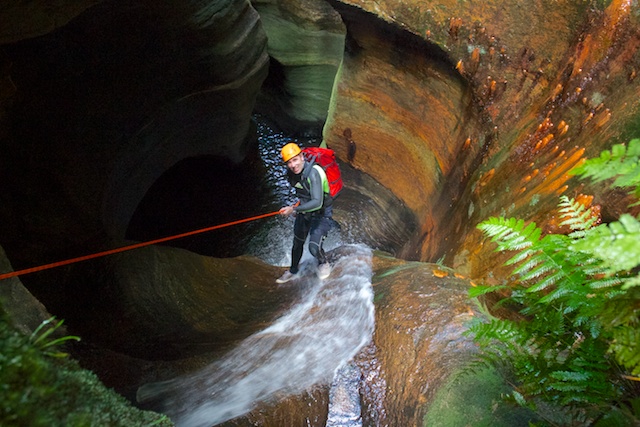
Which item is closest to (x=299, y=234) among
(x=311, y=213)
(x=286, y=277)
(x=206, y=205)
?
(x=311, y=213)

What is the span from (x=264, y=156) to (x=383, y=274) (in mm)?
6812

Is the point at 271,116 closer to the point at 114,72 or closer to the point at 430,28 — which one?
the point at 114,72

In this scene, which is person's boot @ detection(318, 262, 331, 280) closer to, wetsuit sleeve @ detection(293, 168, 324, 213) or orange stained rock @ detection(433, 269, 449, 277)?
wetsuit sleeve @ detection(293, 168, 324, 213)

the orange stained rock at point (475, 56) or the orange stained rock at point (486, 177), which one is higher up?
the orange stained rock at point (475, 56)

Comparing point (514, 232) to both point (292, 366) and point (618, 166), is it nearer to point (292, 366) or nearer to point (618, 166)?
point (618, 166)

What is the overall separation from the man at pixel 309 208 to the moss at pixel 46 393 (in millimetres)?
2731

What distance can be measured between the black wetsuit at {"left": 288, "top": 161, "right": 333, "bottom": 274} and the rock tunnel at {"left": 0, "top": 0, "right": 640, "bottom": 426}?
791 millimetres

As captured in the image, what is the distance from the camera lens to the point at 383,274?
4336 millimetres

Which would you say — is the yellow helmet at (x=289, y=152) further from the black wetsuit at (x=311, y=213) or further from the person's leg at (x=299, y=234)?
the person's leg at (x=299, y=234)

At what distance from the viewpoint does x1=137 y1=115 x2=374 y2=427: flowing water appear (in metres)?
2.88

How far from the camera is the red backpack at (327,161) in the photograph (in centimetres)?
445

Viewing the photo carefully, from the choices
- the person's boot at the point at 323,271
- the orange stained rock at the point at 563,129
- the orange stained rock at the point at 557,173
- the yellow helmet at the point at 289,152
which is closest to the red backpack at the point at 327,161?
the yellow helmet at the point at 289,152

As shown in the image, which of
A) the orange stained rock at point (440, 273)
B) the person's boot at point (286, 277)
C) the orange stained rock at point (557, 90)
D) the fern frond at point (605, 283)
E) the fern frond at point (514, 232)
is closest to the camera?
the fern frond at point (605, 283)

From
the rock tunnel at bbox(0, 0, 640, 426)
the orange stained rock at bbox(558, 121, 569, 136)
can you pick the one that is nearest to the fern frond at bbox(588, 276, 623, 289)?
the rock tunnel at bbox(0, 0, 640, 426)
